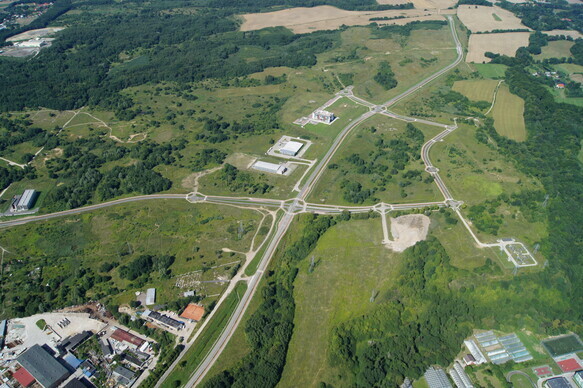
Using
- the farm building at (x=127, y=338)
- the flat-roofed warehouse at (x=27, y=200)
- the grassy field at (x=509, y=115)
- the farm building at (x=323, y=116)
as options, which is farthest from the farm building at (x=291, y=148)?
the farm building at (x=127, y=338)

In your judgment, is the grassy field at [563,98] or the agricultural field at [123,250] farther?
the grassy field at [563,98]

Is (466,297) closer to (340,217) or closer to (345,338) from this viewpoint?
(345,338)

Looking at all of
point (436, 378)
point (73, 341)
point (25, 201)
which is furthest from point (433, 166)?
point (25, 201)

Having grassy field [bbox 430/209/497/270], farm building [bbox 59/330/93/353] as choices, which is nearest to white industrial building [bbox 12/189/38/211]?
farm building [bbox 59/330/93/353]

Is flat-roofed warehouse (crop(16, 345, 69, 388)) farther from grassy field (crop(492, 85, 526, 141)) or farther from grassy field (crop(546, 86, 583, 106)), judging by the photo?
grassy field (crop(546, 86, 583, 106))

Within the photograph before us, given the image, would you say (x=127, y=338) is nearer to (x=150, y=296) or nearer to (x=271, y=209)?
(x=150, y=296)

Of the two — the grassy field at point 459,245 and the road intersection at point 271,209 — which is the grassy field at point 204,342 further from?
the grassy field at point 459,245
